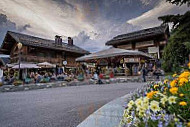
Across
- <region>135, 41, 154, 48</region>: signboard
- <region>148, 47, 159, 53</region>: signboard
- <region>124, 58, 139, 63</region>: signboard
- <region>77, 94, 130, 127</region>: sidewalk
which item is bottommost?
<region>77, 94, 130, 127</region>: sidewalk

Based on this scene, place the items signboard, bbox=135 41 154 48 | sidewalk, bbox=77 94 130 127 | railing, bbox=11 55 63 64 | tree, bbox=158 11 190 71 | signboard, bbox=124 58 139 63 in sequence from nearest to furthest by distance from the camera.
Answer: sidewalk, bbox=77 94 130 127, tree, bbox=158 11 190 71, signboard, bbox=124 58 139 63, signboard, bbox=135 41 154 48, railing, bbox=11 55 63 64

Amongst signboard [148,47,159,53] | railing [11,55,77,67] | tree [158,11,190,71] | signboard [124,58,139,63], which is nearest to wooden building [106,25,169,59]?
signboard [148,47,159,53]

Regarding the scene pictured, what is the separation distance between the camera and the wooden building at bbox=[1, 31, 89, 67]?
20.4 m

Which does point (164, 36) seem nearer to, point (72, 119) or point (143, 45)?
point (143, 45)

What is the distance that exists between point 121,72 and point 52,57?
13.5 m

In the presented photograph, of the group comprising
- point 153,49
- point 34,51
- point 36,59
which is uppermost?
point 34,51

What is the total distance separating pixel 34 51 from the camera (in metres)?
21.8

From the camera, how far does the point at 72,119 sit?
10.1 feet

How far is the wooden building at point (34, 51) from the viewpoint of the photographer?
20428mm

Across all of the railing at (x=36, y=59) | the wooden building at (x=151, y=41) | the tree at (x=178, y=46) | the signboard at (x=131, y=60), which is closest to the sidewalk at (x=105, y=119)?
the tree at (x=178, y=46)

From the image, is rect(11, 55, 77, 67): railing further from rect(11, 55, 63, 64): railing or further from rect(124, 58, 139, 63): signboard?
rect(124, 58, 139, 63): signboard

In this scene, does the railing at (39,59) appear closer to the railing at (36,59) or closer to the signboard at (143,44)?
the railing at (36,59)

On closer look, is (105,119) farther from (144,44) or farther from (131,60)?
(144,44)

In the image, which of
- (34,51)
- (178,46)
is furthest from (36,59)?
(178,46)
